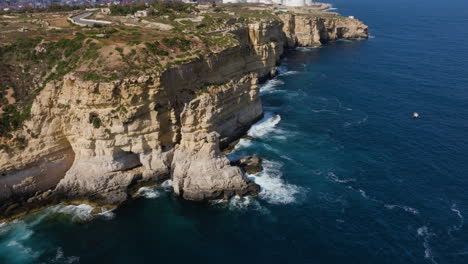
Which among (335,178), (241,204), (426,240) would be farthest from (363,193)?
(241,204)

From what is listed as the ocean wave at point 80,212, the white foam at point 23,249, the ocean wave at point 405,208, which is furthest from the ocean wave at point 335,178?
the white foam at point 23,249

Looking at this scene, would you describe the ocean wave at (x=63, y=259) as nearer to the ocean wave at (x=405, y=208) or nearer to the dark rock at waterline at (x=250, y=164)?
the dark rock at waterline at (x=250, y=164)

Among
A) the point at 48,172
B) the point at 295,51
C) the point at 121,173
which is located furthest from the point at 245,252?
the point at 295,51

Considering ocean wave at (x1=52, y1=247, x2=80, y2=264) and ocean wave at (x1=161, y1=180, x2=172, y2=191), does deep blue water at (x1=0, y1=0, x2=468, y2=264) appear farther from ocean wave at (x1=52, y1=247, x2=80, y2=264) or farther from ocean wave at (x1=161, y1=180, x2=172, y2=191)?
ocean wave at (x1=161, y1=180, x2=172, y2=191)

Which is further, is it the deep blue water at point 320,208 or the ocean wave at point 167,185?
the ocean wave at point 167,185

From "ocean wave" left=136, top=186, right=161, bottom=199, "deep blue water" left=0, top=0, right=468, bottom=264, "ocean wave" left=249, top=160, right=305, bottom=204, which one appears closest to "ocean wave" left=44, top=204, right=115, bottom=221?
"deep blue water" left=0, top=0, right=468, bottom=264

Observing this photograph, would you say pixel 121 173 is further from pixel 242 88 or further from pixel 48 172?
pixel 242 88

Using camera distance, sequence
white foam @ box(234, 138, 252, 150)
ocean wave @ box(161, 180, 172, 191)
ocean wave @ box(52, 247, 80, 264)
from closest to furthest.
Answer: ocean wave @ box(52, 247, 80, 264) → ocean wave @ box(161, 180, 172, 191) → white foam @ box(234, 138, 252, 150)
